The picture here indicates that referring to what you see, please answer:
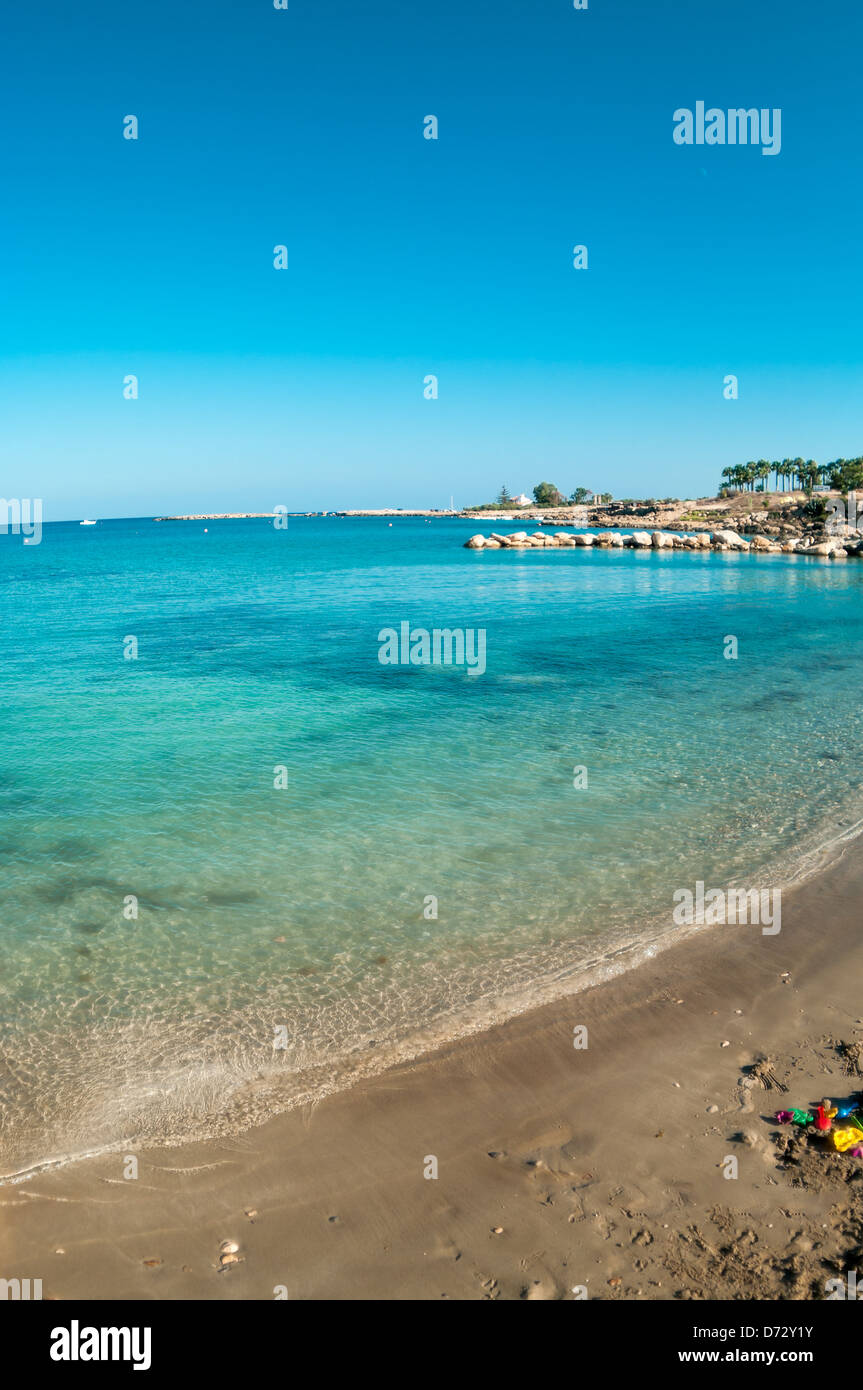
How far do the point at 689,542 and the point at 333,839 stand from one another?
9533cm

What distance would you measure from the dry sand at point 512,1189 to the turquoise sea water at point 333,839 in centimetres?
66

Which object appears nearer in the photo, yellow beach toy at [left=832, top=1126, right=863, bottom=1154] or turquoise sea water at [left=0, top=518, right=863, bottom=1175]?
yellow beach toy at [left=832, top=1126, right=863, bottom=1154]

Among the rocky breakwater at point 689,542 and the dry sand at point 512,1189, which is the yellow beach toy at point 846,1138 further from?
the rocky breakwater at point 689,542

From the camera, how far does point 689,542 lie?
99000 mm

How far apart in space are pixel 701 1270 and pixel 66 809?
43.0 feet

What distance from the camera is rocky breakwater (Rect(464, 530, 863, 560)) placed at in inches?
3195

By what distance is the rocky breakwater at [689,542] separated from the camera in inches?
3195

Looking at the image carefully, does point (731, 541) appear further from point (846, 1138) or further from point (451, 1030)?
point (846, 1138)

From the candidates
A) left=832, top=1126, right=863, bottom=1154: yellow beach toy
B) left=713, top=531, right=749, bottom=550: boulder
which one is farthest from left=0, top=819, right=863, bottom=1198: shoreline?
left=713, top=531, right=749, bottom=550: boulder

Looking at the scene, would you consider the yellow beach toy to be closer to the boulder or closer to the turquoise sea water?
the turquoise sea water

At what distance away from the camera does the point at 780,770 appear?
1686 cm

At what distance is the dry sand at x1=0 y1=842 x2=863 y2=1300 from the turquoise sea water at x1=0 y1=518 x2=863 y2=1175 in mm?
662

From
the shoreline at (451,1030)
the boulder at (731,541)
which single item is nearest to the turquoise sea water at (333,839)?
the shoreline at (451,1030)
